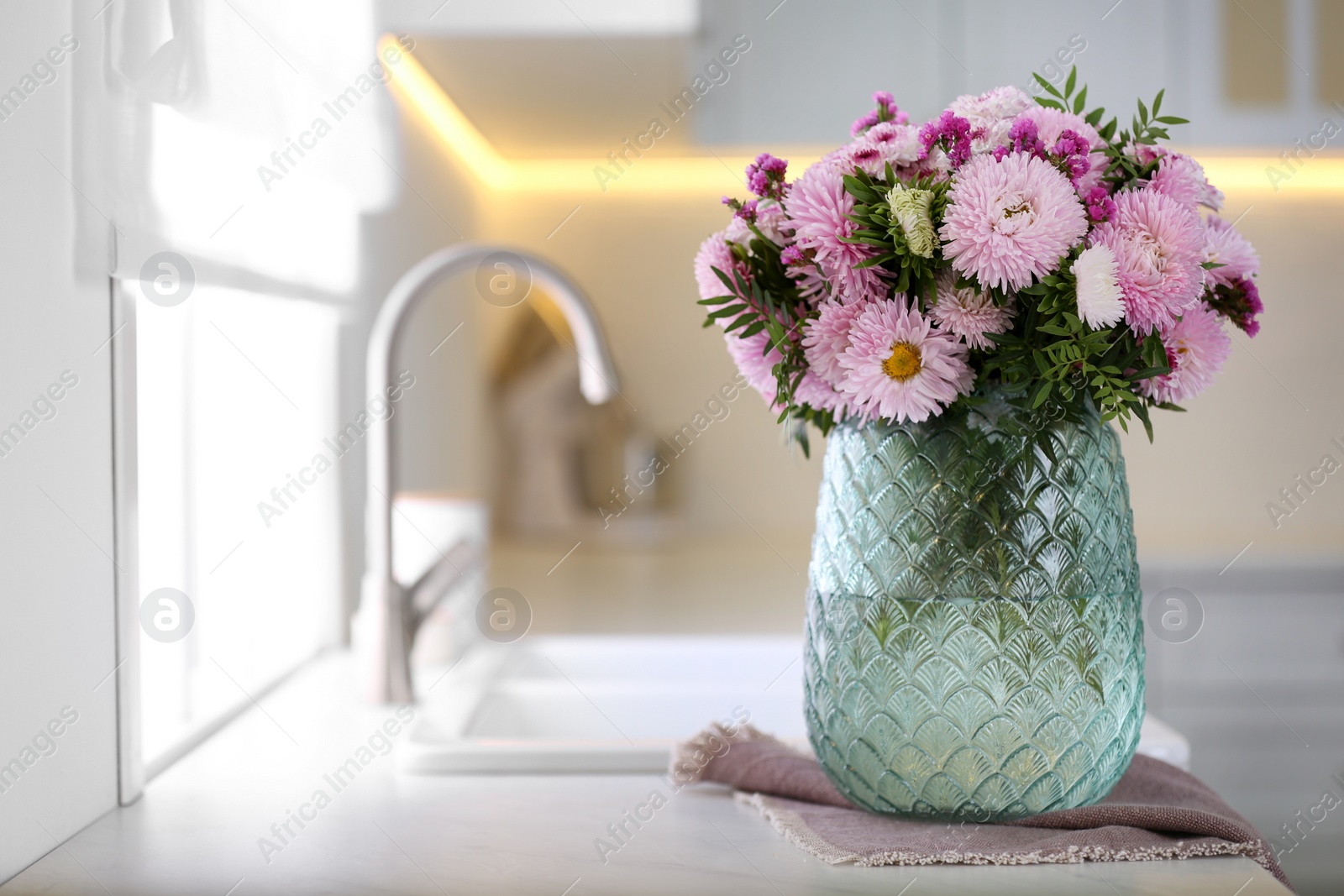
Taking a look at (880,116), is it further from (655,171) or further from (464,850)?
(655,171)

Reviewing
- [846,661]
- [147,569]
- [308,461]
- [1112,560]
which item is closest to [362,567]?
[308,461]

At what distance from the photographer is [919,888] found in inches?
21.6

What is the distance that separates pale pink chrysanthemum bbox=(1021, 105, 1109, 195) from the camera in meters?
0.57

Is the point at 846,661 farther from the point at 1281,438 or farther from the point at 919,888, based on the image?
the point at 1281,438

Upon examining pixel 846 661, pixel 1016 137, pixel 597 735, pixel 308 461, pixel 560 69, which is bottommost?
pixel 597 735

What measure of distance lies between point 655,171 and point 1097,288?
1.67 m

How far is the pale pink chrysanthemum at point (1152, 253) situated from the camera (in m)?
0.54

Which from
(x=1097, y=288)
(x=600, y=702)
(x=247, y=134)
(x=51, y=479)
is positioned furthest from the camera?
(x=600, y=702)

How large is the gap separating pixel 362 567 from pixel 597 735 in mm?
495

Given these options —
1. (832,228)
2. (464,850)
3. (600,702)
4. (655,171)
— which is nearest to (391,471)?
(600,702)

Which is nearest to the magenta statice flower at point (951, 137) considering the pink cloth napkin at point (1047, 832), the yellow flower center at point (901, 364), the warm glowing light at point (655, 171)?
the yellow flower center at point (901, 364)

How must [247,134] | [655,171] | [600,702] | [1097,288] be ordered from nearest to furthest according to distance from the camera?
1. [1097,288]
2. [247,134]
3. [600,702]
4. [655,171]

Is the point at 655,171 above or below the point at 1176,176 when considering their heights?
above

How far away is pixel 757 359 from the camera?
65cm
